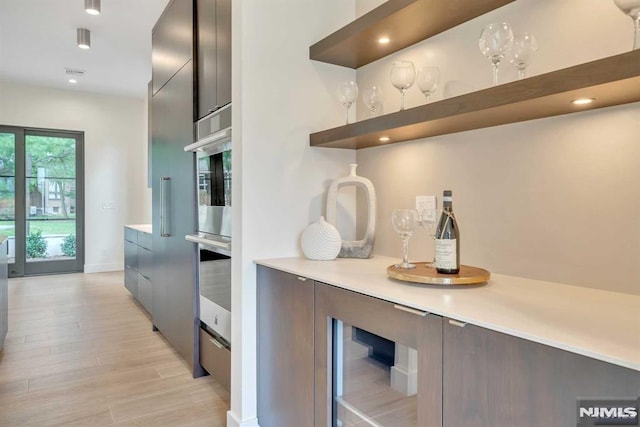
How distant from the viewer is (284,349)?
1.74 metres

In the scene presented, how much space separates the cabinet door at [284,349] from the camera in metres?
1.59

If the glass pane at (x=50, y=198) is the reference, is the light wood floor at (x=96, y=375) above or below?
below

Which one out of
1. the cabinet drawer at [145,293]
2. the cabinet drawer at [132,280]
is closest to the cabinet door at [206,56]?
the cabinet drawer at [145,293]

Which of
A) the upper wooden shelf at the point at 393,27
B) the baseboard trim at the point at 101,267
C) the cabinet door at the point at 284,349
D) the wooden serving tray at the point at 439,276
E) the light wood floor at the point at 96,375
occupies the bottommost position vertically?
the light wood floor at the point at 96,375

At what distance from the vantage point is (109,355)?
119 inches

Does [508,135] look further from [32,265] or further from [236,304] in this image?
[32,265]

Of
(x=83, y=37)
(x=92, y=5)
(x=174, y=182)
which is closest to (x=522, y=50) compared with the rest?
(x=174, y=182)

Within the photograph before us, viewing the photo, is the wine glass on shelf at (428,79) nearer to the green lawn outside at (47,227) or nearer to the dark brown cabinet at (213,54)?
the dark brown cabinet at (213,54)

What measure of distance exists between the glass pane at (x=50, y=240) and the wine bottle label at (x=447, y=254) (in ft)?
22.3

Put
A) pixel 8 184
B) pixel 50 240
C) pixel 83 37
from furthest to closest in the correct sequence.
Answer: pixel 50 240, pixel 8 184, pixel 83 37

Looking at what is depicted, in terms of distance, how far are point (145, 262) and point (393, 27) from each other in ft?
10.8

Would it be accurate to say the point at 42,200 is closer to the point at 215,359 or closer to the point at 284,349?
the point at 215,359

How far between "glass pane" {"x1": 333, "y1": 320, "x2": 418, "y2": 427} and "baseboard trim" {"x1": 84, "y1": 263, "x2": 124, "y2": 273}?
6.38 meters

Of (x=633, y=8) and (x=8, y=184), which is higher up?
(x=633, y=8)
